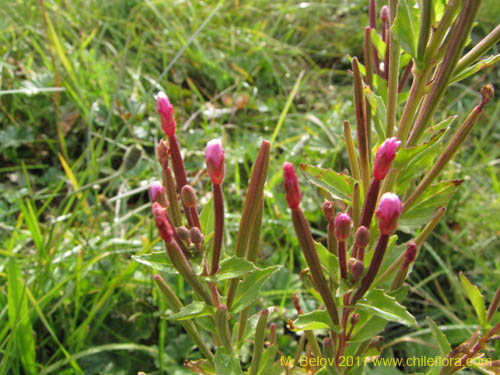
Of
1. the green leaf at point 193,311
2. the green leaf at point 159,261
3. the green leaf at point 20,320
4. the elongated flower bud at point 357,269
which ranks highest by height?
the elongated flower bud at point 357,269

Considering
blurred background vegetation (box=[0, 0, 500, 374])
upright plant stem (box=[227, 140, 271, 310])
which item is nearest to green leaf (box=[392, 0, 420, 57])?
upright plant stem (box=[227, 140, 271, 310])

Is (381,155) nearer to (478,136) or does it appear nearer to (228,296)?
(228,296)

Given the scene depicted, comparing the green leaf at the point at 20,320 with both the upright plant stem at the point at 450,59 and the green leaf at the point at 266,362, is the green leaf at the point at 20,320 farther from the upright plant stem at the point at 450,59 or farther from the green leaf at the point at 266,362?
the upright plant stem at the point at 450,59

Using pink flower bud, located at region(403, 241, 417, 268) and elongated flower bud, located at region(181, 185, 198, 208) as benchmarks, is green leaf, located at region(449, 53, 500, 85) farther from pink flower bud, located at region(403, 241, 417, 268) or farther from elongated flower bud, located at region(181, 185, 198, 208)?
elongated flower bud, located at region(181, 185, 198, 208)

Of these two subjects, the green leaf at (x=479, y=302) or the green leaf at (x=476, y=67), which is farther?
the green leaf at (x=479, y=302)

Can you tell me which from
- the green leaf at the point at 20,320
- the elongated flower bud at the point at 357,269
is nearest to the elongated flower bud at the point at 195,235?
the elongated flower bud at the point at 357,269

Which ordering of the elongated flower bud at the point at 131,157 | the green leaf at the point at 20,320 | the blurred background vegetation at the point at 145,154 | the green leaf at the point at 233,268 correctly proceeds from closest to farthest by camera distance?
the green leaf at the point at 233,268, the green leaf at the point at 20,320, the blurred background vegetation at the point at 145,154, the elongated flower bud at the point at 131,157

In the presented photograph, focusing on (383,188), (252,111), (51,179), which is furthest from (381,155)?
(252,111)
